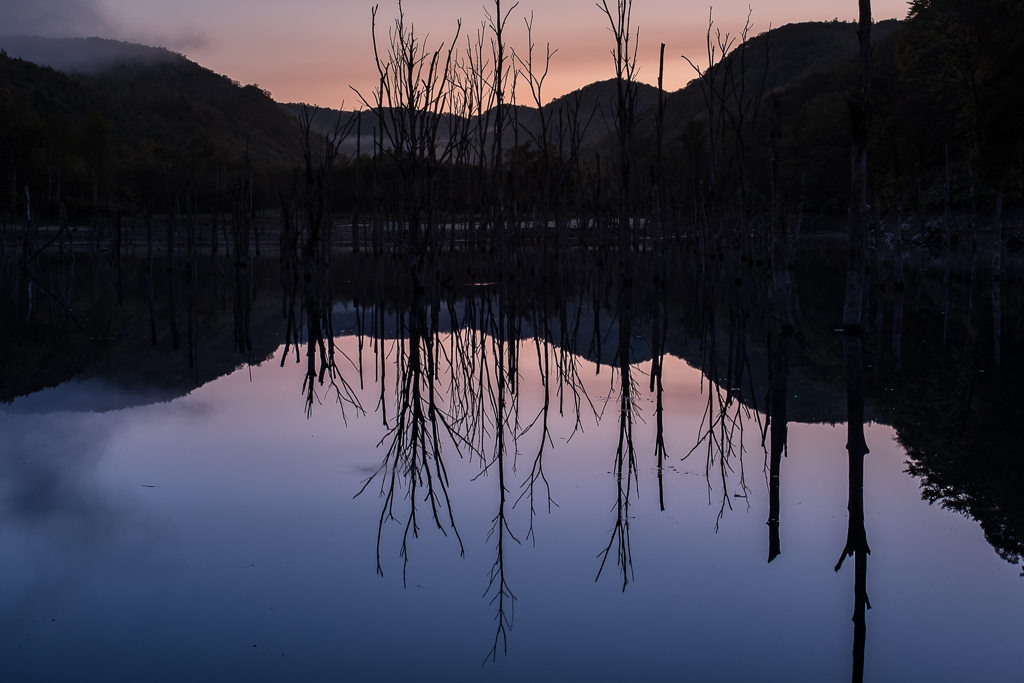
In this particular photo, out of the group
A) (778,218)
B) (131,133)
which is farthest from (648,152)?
(131,133)

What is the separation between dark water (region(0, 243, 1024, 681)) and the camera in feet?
9.85

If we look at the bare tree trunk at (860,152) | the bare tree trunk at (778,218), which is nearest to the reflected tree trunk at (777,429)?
the bare tree trunk at (778,218)

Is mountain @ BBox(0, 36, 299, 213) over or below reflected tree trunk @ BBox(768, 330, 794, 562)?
over

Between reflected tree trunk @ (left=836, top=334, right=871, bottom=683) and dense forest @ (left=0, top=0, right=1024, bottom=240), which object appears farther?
dense forest @ (left=0, top=0, right=1024, bottom=240)

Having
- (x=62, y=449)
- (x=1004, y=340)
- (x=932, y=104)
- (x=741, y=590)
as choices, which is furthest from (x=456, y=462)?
(x=932, y=104)

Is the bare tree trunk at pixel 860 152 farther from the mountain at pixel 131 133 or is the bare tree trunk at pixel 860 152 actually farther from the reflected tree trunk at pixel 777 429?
the mountain at pixel 131 133

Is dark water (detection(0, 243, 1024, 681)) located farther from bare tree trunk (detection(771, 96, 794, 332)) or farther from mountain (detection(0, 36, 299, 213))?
mountain (detection(0, 36, 299, 213))

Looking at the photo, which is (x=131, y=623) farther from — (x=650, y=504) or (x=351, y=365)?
(x=351, y=365)

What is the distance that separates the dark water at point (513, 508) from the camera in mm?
3002

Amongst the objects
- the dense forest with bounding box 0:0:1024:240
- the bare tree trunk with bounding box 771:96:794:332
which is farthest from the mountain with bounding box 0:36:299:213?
the bare tree trunk with bounding box 771:96:794:332

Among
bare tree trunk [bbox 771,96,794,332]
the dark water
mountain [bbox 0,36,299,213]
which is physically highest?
mountain [bbox 0,36,299,213]

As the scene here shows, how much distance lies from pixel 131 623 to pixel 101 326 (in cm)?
1034

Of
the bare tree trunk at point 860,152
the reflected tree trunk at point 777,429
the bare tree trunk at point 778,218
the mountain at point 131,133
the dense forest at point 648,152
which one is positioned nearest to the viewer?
the reflected tree trunk at point 777,429

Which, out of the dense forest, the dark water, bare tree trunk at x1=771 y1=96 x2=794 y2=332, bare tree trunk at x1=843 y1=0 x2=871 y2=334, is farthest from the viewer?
the dense forest
